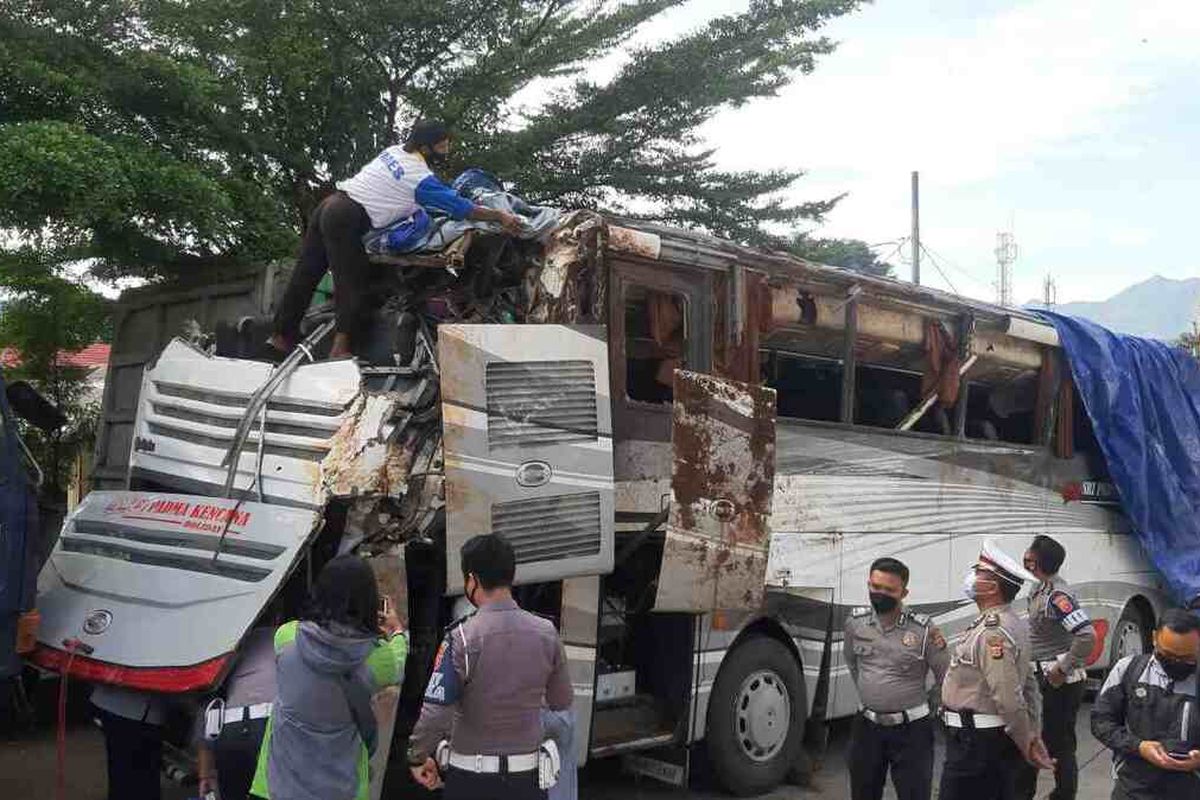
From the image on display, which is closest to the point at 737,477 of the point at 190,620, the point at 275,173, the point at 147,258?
the point at 190,620

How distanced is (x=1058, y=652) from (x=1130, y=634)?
469cm

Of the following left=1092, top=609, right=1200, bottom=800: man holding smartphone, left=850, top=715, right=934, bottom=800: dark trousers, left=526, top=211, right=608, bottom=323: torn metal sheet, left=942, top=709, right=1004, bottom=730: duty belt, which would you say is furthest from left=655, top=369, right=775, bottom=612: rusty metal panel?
left=1092, top=609, right=1200, bottom=800: man holding smartphone

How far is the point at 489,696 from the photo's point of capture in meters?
3.90

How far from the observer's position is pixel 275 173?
12281mm

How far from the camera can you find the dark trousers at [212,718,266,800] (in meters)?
4.45

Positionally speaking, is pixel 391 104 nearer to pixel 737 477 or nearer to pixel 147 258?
pixel 147 258

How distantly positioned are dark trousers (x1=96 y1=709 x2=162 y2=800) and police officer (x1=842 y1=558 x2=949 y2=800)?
326cm

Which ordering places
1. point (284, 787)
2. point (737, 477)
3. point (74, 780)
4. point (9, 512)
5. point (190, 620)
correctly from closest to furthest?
point (284, 787), point (190, 620), point (9, 512), point (737, 477), point (74, 780)

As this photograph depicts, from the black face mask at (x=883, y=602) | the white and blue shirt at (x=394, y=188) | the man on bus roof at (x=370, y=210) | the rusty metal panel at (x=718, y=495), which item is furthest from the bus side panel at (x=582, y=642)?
the white and blue shirt at (x=394, y=188)

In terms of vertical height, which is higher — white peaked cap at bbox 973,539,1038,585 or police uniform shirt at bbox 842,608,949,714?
white peaked cap at bbox 973,539,1038,585

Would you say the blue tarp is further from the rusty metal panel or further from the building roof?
the building roof

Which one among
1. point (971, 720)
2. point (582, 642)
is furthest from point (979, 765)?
point (582, 642)

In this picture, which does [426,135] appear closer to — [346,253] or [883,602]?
[346,253]

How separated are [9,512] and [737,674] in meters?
4.14
